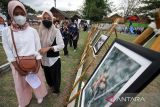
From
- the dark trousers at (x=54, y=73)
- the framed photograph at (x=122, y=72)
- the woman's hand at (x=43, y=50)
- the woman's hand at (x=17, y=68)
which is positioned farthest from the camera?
the dark trousers at (x=54, y=73)

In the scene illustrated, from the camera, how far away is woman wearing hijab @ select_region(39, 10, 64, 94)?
459cm

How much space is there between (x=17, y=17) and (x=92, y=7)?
63188mm

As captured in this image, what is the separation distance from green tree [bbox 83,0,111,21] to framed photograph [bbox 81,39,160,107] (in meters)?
63.7

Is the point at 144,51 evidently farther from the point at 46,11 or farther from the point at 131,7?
the point at 131,7

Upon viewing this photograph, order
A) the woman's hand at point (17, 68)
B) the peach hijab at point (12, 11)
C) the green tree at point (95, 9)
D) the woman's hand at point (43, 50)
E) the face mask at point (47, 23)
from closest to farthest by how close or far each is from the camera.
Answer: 1. the peach hijab at point (12, 11)
2. the woman's hand at point (17, 68)
3. the woman's hand at point (43, 50)
4. the face mask at point (47, 23)
5. the green tree at point (95, 9)

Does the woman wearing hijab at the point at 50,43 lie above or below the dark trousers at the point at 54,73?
above

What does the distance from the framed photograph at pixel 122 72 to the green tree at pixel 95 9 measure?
63.7 m

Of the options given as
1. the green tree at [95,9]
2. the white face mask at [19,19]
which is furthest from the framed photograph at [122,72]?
the green tree at [95,9]

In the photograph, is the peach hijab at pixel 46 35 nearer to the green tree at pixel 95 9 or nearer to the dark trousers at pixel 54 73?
the dark trousers at pixel 54 73

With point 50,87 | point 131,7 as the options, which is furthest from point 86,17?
point 50,87

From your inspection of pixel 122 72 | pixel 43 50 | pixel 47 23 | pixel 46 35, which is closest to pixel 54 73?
pixel 43 50

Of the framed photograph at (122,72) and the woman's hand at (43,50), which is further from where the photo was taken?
the woman's hand at (43,50)

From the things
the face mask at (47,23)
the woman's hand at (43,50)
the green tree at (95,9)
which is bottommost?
the green tree at (95,9)

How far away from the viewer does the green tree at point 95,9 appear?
2562 inches
